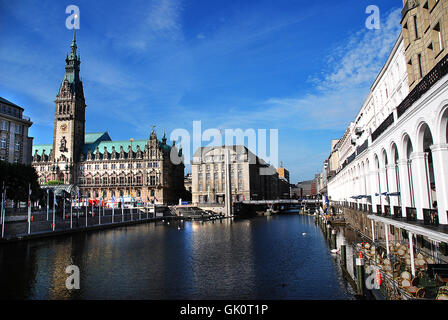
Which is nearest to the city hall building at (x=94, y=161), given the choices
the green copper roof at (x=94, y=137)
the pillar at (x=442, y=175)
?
the green copper roof at (x=94, y=137)

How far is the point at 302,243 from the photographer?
48875 mm

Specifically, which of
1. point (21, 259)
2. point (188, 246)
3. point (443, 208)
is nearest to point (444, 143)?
point (443, 208)

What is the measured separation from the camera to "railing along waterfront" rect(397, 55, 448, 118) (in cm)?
1633

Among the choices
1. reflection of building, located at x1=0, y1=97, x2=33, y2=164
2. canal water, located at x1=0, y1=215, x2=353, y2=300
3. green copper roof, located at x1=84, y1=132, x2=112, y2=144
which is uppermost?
green copper roof, located at x1=84, y1=132, x2=112, y2=144

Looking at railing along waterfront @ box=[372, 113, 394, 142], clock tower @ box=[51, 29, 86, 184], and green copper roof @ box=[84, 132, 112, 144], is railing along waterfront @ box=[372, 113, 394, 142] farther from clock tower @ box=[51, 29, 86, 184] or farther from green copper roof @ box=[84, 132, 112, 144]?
green copper roof @ box=[84, 132, 112, 144]

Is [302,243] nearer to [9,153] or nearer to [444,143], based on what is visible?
[444,143]

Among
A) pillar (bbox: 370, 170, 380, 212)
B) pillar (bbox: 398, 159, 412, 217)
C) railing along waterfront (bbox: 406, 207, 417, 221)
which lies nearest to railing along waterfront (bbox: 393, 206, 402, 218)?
pillar (bbox: 398, 159, 412, 217)

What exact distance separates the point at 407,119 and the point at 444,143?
6.27 metres

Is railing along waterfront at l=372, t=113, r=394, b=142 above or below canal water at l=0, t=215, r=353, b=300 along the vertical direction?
above

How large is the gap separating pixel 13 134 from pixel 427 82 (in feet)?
290

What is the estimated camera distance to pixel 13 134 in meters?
80.8

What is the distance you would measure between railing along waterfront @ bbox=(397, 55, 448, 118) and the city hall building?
12159 centimetres

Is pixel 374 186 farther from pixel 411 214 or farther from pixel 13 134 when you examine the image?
pixel 13 134
